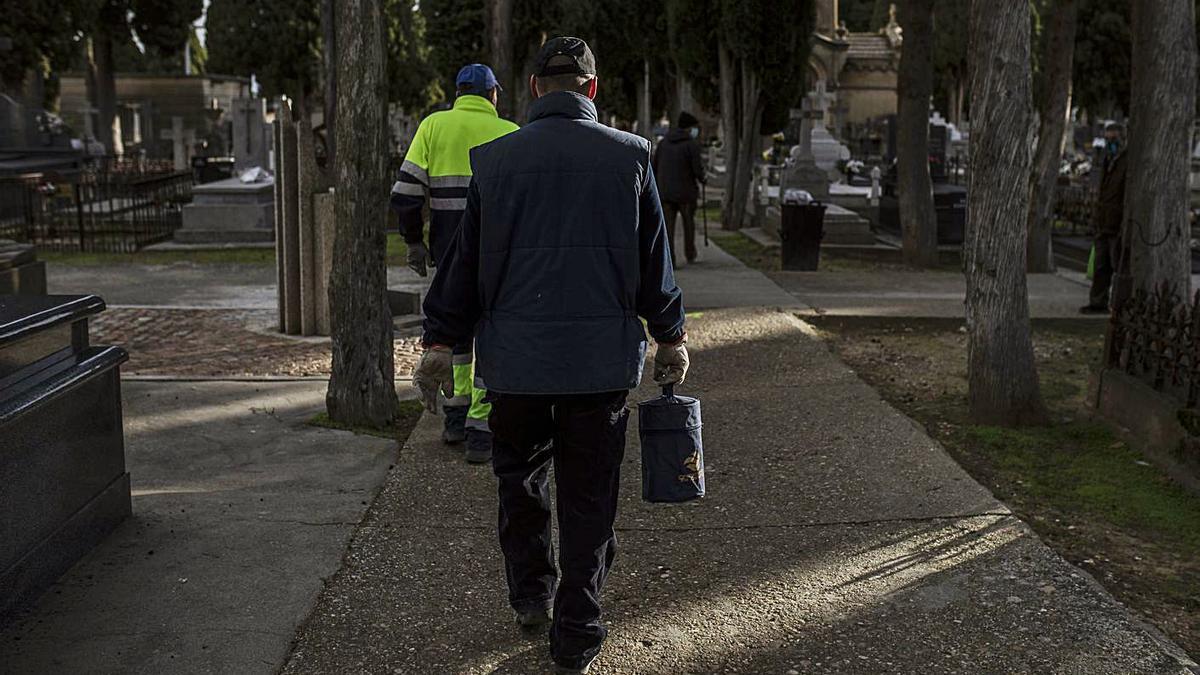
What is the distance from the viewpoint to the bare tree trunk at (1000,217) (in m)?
7.31

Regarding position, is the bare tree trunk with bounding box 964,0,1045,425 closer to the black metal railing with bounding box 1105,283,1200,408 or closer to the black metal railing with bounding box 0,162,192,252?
the black metal railing with bounding box 1105,283,1200,408

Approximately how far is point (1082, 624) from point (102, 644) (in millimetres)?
3236

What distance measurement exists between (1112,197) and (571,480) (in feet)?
29.6

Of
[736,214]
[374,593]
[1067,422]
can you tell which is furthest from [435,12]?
[374,593]

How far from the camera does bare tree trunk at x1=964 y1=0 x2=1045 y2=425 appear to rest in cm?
731

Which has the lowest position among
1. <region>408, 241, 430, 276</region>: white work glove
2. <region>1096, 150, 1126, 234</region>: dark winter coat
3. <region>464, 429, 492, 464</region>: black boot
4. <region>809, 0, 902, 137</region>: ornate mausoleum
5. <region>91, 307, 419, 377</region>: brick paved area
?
<region>91, 307, 419, 377</region>: brick paved area

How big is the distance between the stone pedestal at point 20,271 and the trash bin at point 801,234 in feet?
29.3

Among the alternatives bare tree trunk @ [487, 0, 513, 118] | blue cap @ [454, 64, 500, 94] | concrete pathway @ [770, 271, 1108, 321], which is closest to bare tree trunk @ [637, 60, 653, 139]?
bare tree trunk @ [487, 0, 513, 118]

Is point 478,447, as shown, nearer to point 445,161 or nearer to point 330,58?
point 445,161

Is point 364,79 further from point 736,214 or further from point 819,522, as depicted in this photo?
point 736,214

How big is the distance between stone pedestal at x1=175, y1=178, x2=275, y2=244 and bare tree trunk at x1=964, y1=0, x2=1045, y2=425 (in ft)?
40.0

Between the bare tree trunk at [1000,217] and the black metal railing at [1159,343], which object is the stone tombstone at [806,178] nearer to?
the bare tree trunk at [1000,217]

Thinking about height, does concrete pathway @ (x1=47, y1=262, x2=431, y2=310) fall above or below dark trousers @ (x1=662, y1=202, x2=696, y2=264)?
below

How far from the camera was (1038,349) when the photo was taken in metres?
10.1
